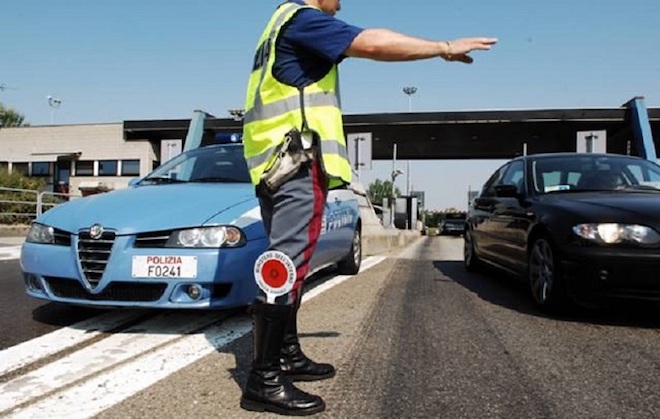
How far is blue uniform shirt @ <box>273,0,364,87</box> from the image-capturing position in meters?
2.27

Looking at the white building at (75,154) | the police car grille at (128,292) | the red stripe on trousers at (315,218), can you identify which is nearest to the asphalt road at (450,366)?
the police car grille at (128,292)

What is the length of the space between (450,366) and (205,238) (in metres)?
1.62

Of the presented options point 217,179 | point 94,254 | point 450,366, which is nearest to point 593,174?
point 450,366

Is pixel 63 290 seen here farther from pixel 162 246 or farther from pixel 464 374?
pixel 464 374

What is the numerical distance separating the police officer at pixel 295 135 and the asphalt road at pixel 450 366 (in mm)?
309

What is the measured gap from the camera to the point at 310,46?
230 centimetres

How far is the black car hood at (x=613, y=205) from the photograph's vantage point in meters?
3.95

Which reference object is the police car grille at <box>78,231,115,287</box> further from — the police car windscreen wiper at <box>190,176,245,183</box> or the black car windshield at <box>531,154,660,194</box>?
the black car windshield at <box>531,154,660,194</box>

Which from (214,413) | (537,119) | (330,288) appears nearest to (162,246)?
(214,413)

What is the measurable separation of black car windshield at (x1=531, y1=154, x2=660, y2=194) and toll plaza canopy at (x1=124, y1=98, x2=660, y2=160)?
50.3 ft

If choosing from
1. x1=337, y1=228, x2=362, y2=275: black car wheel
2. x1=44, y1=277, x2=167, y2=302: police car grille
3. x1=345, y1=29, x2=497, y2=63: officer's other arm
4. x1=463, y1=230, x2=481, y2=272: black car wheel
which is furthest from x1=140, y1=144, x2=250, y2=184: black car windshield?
x1=463, y1=230, x2=481, y2=272: black car wheel

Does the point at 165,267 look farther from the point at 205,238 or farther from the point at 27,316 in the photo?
the point at 27,316

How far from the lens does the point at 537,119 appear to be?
2425 centimetres

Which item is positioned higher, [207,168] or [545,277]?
[207,168]
